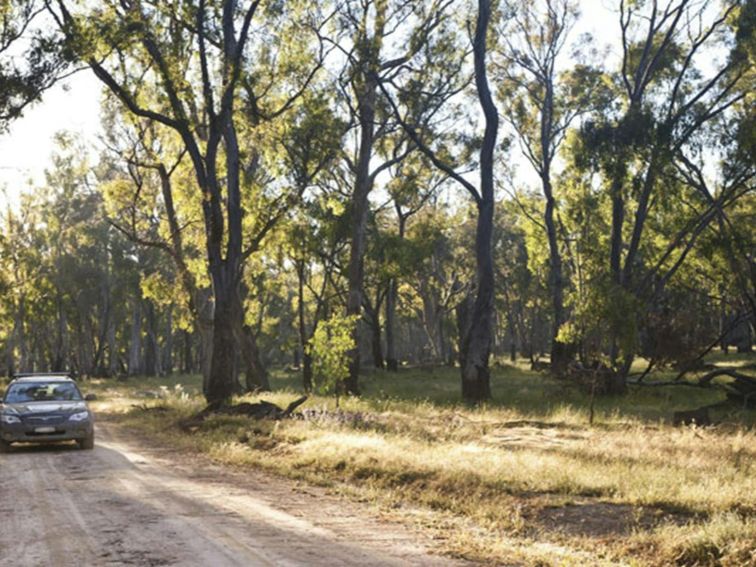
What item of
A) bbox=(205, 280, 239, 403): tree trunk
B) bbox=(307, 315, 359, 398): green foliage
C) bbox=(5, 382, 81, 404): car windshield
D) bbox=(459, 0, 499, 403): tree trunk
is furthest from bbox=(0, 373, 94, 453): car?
bbox=(459, 0, 499, 403): tree trunk

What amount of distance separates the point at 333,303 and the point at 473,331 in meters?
31.8

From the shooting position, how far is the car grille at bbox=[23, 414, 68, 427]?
1620cm

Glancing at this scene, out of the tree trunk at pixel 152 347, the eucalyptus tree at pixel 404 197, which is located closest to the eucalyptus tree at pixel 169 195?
the eucalyptus tree at pixel 404 197

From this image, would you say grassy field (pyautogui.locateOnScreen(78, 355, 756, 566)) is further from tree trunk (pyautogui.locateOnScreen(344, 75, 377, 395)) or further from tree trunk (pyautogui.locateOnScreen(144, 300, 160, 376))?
tree trunk (pyautogui.locateOnScreen(144, 300, 160, 376))

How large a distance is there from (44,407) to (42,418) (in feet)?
1.26

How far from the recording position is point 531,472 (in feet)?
36.9

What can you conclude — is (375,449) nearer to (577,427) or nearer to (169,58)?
(577,427)

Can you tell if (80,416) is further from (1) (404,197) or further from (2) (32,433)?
(1) (404,197)

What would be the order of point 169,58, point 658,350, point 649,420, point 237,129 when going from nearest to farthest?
1. point 649,420
2. point 169,58
3. point 237,129
4. point 658,350

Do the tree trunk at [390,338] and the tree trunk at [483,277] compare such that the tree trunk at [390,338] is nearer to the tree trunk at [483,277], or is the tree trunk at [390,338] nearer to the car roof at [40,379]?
the tree trunk at [483,277]

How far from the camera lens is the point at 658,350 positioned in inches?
1457

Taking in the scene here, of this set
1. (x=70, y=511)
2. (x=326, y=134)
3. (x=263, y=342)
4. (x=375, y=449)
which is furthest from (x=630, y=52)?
(x=263, y=342)

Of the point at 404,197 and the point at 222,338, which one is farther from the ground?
the point at 404,197

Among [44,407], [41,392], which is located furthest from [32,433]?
[41,392]
